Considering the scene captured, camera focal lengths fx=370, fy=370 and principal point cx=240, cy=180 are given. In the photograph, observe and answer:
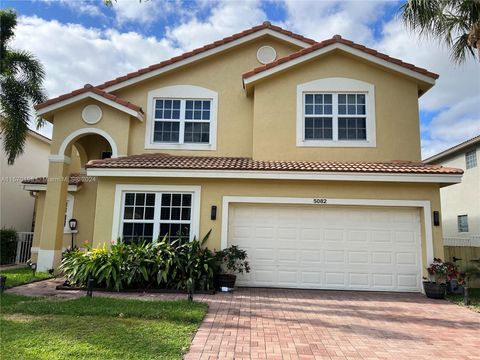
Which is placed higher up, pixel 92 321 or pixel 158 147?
pixel 158 147

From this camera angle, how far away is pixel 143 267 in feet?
33.7

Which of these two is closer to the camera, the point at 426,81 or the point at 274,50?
the point at 426,81

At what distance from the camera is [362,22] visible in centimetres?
1235

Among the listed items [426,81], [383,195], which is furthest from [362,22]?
[383,195]

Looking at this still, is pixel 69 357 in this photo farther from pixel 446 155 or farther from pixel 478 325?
pixel 446 155

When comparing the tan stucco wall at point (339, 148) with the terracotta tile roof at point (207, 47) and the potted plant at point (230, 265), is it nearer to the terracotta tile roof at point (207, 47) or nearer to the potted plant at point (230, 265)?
the terracotta tile roof at point (207, 47)

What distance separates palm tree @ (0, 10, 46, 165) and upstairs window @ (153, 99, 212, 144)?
526 cm

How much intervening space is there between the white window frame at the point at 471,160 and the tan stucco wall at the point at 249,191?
9.44 meters

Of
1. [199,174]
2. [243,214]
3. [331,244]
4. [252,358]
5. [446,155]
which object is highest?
[446,155]

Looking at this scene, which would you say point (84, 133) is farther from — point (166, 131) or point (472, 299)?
point (472, 299)

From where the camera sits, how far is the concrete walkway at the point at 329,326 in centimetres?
584

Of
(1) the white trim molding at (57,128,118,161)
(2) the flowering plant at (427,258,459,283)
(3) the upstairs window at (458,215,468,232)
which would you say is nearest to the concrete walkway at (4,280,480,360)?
(2) the flowering plant at (427,258,459,283)

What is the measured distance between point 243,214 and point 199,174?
1.90 m

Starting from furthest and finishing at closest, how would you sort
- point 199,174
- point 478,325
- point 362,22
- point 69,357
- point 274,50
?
point 274,50 < point 362,22 < point 199,174 < point 478,325 < point 69,357
